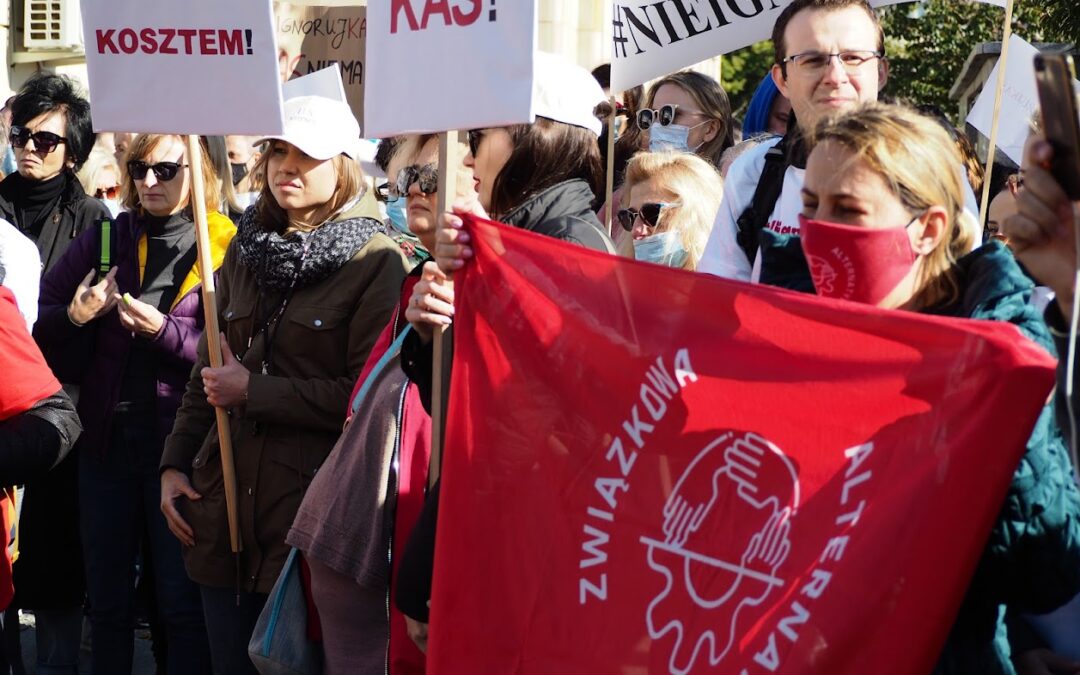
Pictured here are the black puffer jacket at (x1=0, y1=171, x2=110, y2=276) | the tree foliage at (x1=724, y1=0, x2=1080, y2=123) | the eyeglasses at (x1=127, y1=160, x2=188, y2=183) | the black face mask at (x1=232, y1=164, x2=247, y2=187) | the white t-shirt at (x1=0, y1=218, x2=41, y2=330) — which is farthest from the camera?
the tree foliage at (x1=724, y1=0, x2=1080, y2=123)

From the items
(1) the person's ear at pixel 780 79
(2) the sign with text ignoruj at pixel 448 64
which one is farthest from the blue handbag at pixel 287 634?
(1) the person's ear at pixel 780 79

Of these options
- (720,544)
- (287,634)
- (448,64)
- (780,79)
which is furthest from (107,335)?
(720,544)

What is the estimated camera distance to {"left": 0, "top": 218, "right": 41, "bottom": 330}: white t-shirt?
15.9 ft

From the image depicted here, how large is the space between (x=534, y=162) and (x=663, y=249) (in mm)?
709

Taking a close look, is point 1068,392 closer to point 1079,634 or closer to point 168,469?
point 1079,634

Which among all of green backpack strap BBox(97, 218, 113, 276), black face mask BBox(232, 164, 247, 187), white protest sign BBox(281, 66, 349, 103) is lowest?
black face mask BBox(232, 164, 247, 187)

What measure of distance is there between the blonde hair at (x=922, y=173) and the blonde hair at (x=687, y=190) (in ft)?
4.90

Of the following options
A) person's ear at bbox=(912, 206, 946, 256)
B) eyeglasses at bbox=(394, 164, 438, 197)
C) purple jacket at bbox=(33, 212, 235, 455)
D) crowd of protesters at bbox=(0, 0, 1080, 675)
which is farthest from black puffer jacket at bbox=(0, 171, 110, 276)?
person's ear at bbox=(912, 206, 946, 256)

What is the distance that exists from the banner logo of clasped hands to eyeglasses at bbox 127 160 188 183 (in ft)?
10.3

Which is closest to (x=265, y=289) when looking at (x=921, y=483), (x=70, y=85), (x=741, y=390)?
(x=741, y=390)

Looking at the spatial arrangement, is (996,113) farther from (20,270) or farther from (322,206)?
(20,270)

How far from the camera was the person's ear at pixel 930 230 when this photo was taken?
280 centimetres

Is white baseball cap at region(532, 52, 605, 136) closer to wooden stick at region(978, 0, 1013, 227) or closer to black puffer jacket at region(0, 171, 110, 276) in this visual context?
wooden stick at region(978, 0, 1013, 227)

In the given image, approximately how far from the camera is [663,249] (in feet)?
14.4
